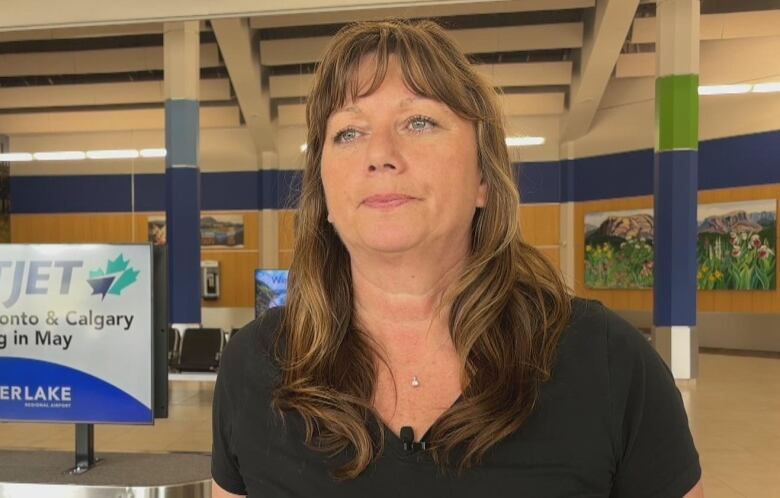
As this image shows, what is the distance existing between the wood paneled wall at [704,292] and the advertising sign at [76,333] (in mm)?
9742

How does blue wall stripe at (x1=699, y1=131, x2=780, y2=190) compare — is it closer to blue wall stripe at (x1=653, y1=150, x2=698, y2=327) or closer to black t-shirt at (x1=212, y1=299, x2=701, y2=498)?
blue wall stripe at (x1=653, y1=150, x2=698, y2=327)

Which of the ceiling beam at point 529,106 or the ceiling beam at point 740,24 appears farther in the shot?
the ceiling beam at point 529,106

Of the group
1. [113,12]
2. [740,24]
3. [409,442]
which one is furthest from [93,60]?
[409,442]

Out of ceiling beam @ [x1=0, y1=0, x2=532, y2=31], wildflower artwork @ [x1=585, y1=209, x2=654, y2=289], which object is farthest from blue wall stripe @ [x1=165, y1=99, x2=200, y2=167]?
wildflower artwork @ [x1=585, y1=209, x2=654, y2=289]

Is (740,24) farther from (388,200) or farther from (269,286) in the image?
(388,200)

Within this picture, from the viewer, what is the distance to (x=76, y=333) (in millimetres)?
2322

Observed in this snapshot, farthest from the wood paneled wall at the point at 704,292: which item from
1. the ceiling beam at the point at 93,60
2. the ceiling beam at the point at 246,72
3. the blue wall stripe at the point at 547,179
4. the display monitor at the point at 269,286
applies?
the ceiling beam at the point at 93,60

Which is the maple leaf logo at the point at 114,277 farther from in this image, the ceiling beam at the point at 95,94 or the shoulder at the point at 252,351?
the ceiling beam at the point at 95,94

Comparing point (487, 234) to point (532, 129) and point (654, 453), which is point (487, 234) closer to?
point (654, 453)

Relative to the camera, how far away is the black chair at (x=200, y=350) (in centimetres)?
895

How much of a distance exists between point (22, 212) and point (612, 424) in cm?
1992

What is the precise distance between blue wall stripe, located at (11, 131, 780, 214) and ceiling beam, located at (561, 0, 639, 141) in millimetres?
1283

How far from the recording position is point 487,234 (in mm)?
1157

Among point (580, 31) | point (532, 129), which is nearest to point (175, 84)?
point (580, 31)
